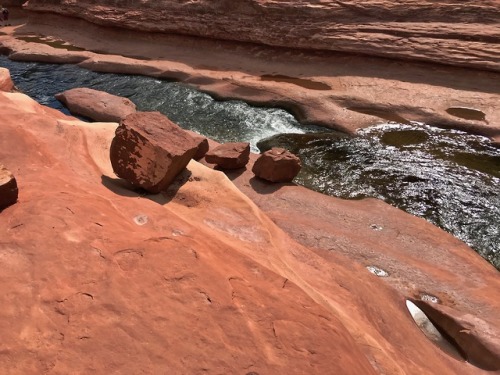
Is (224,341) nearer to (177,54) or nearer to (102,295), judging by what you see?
(102,295)

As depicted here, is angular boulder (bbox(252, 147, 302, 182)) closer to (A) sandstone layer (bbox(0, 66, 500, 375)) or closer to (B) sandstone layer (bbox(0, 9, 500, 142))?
(A) sandstone layer (bbox(0, 66, 500, 375))

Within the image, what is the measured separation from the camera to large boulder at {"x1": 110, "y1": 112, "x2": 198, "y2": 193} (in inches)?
235

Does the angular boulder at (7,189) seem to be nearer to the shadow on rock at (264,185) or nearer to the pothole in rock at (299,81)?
the shadow on rock at (264,185)

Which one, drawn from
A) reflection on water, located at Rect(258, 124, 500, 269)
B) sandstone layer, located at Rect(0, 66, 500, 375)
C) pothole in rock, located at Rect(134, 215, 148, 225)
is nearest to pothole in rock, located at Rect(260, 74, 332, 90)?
reflection on water, located at Rect(258, 124, 500, 269)

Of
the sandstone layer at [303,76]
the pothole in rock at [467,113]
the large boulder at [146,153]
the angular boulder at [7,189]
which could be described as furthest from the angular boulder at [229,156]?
the pothole in rock at [467,113]

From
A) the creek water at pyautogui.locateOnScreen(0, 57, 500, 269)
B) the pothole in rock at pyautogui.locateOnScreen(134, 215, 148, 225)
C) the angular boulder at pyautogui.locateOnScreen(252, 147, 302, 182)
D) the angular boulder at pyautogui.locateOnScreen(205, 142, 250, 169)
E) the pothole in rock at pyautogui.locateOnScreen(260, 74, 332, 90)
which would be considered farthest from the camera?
the pothole in rock at pyautogui.locateOnScreen(260, 74, 332, 90)

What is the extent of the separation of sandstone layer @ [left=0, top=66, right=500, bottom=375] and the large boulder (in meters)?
0.24

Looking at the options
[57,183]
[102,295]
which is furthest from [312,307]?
[57,183]

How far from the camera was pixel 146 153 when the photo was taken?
6.02 meters

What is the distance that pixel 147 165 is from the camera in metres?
5.97

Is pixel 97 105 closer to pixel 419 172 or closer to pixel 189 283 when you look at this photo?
pixel 419 172

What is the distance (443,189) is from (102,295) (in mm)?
7640

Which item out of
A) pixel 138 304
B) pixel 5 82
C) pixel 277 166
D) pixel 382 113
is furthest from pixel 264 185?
pixel 5 82

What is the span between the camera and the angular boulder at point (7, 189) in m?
3.93
